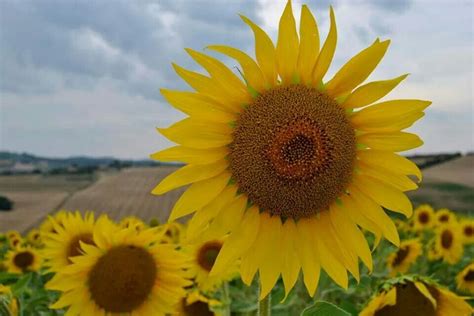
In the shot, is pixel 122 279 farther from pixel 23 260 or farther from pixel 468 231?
pixel 468 231

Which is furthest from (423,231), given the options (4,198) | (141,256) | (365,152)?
(4,198)

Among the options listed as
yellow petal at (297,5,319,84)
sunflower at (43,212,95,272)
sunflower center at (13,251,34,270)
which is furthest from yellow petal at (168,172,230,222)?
sunflower center at (13,251,34,270)

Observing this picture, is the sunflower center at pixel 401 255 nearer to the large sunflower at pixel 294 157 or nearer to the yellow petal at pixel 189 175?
the large sunflower at pixel 294 157

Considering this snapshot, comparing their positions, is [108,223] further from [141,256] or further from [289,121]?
[289,121]

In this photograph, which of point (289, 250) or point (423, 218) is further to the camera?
point (423, 218)

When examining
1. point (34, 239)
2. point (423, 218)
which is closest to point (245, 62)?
point (34, 239)

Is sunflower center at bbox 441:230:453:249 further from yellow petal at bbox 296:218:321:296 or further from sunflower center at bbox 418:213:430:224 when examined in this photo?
yellow petal at bbox 296:218:321:296
